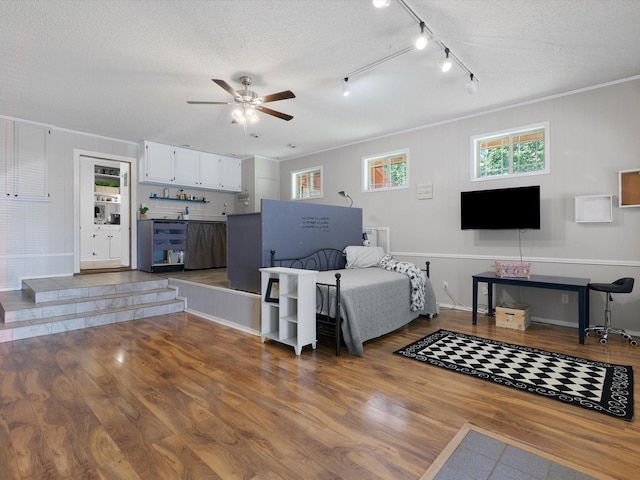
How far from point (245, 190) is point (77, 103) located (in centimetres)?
352

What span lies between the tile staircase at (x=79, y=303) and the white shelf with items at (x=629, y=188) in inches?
218

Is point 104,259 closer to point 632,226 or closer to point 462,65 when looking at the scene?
point 462,65

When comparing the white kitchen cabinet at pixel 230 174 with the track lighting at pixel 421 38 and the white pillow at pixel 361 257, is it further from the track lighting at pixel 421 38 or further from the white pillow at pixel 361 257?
the track lighting at pixel 421 38

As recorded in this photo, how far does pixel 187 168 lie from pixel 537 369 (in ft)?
20.9

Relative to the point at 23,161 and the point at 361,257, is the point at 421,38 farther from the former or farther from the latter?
the point at 23,161

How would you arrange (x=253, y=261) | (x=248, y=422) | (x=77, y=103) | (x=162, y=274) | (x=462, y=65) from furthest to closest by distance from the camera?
(x=162, y=274) → (x=77, y=103) → (x=253, y=261) → (x=462, y=65) → (x=248, y=422)

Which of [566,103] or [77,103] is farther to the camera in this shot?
[77,103]

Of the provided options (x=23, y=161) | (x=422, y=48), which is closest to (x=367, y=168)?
(x=422, y=48)

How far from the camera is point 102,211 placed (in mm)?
8055

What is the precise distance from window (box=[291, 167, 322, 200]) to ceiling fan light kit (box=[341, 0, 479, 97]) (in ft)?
10.7

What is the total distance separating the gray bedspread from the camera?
10.1 ft

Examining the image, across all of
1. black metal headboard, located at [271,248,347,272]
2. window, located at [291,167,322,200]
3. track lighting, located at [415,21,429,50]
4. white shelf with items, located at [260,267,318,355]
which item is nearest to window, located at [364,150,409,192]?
window, located at [291,167,322,200]

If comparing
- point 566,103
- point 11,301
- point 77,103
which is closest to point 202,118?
point 77,103

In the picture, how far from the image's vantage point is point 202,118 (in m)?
4.90
